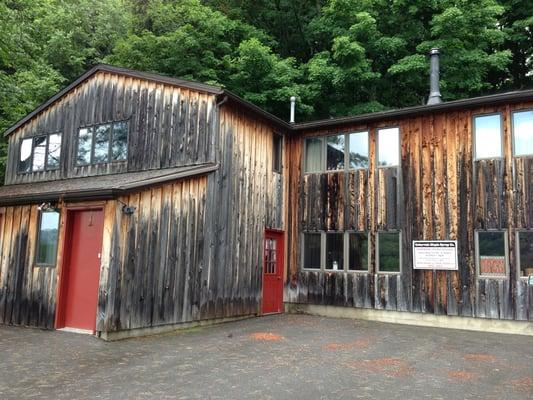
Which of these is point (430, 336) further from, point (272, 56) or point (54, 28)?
point (54, 28)

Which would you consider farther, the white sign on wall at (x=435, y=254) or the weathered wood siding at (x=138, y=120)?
the weathered wood siding at (x=138, y=120)

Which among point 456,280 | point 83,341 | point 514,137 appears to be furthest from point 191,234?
point 514,137

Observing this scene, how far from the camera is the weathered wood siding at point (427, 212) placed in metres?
11.2

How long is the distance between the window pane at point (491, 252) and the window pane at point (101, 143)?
10.3 metres

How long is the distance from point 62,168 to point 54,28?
55.5 ft

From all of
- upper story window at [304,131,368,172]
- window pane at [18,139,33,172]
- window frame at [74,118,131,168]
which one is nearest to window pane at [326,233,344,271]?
upper story window at [304,131,368,172]

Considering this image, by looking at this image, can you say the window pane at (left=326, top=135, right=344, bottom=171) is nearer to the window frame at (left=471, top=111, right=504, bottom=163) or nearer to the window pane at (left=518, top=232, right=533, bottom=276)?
the window frame at (left=471, top=111, right=504, bottom=163)

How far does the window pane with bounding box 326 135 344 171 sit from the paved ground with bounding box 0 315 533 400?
16.9 ft

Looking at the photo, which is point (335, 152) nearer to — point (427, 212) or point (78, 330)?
point (427, 212)

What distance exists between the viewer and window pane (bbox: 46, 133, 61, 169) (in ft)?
47.0

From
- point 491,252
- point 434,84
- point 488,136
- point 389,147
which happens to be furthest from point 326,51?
point 491,252

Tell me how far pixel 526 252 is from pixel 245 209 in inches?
273

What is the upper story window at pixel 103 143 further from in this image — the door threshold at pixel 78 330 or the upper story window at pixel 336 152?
the upper story window at pixel 336 152

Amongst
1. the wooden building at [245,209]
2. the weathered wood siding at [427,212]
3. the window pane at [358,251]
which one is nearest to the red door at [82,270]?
the wooden building at [245,209]
